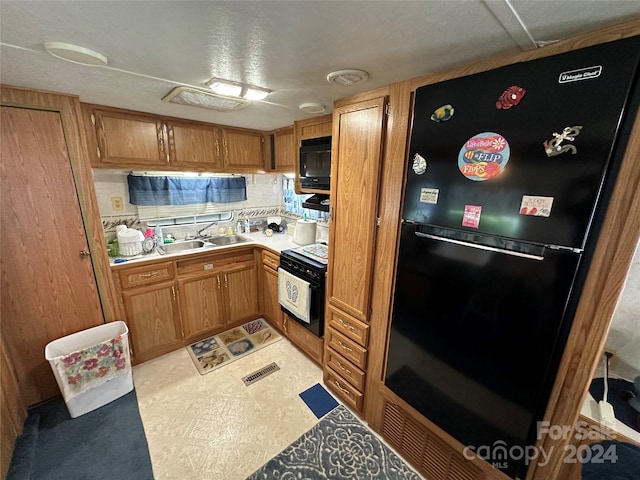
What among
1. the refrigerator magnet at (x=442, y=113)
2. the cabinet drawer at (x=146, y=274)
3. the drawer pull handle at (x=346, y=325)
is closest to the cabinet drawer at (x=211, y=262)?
the cabinet drawer at (x=146, y=274)

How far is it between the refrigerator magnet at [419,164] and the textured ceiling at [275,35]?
0.42 metres

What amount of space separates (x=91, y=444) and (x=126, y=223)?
5.92ft

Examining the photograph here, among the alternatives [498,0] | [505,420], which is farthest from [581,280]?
[498,0]

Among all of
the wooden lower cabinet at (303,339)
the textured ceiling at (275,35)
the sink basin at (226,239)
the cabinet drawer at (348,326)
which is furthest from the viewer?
the sink basin at (226,239)

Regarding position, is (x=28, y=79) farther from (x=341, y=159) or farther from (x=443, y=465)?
(x=443, y=465)

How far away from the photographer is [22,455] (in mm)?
1572

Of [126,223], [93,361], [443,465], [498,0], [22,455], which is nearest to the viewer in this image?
[498,0]

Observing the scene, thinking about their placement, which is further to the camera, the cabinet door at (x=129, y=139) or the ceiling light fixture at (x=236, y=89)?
the cabinet door at (x=129, y=139)

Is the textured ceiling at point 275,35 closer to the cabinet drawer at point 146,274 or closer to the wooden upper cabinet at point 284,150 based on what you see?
the wooden upper cabinet at point 284,150

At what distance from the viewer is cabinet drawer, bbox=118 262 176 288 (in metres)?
2.14

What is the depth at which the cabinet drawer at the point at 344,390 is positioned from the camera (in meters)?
1.85

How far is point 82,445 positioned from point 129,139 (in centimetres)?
226

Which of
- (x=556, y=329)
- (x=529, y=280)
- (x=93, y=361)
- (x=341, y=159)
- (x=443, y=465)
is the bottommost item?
(x=443, y=465)

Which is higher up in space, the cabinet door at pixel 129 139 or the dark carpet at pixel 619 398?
the cabinet door at pixel 129 139
